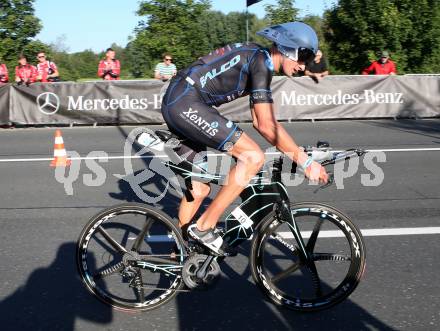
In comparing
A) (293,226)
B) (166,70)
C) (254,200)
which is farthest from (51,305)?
(166,70)

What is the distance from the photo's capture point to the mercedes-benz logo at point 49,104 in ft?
46.8

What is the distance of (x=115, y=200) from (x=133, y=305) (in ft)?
10.8

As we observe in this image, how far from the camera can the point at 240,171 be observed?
3602 mm

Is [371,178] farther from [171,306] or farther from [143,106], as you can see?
[143,106]

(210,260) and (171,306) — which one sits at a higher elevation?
(210,260)

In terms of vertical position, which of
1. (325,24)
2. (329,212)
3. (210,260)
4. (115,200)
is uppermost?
(325,24)

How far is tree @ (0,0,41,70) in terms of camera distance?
22969 millimetres

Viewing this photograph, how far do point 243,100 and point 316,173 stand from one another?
37.2 feet

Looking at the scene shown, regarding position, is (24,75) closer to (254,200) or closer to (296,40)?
(254,200)

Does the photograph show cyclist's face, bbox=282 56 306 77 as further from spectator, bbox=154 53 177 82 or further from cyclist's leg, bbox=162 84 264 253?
spectator, bbox=154 53 177 82

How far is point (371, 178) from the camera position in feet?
26.5

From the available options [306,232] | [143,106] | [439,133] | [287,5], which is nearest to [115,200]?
[306,232]

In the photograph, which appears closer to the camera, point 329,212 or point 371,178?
point 329,212

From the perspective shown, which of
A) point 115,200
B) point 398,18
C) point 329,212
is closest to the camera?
point 329,212
